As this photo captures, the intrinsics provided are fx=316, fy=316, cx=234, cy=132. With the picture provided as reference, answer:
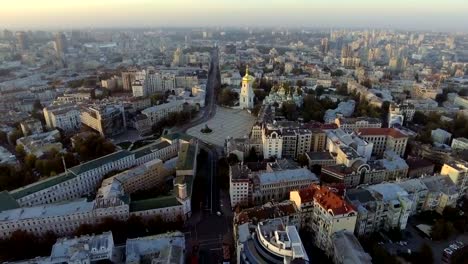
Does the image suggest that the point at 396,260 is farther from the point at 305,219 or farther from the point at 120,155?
the point at 120,155

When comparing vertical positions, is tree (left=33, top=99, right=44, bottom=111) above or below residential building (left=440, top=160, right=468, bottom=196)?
below

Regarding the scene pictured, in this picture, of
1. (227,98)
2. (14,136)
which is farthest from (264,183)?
(14,136)

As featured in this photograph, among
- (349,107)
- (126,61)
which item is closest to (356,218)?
(349,107)

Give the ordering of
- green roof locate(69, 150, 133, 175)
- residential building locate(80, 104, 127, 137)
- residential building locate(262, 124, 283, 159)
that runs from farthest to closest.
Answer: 1. residential building locate(80, 104, 127, 137)
2. residential building locate(262, 124, 283, 159)
3. green roof locate(69, 150, 133, 175)

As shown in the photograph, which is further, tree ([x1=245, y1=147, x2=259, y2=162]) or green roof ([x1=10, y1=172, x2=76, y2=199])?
tree ([x1=245, y1=147, x2=259, y2=162])

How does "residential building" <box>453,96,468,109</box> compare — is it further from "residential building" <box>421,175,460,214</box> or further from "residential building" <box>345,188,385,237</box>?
"residential building" <box>345,188,385,237</box>

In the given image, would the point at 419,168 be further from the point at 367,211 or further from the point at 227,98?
the point at 227,98

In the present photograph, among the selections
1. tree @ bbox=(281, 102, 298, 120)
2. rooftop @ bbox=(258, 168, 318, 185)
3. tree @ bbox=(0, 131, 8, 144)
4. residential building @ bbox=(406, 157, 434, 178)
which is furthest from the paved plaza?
tree @ bbox=(0, 131, 8, 144)
